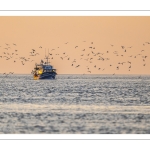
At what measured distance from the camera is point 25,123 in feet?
102

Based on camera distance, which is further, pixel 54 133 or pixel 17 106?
pixel 17 106
